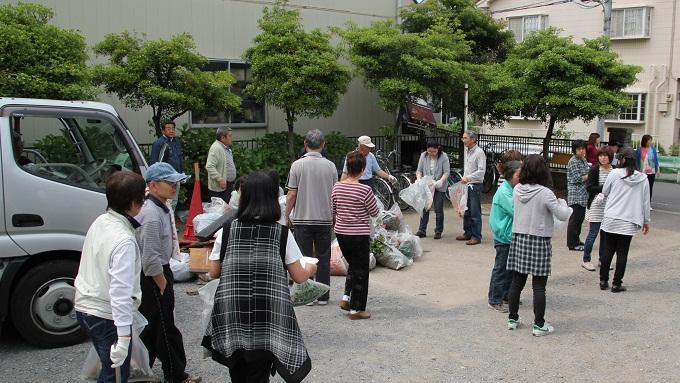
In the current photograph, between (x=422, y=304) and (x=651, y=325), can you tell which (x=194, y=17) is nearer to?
(x=422, y=304)

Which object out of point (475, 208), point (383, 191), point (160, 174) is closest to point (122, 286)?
point (160, 174)

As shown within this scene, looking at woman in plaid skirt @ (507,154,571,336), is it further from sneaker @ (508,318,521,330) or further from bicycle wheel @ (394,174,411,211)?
bicycle wheel @ (394,174,411,211)

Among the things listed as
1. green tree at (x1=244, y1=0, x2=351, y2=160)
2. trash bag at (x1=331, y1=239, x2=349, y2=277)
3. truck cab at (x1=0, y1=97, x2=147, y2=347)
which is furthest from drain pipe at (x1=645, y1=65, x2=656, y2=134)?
truck cab at (x1=0, y1=97, x2=147, y2=347)

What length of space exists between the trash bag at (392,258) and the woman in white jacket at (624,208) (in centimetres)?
246

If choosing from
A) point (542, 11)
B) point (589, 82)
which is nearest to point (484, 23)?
point (589, 82)

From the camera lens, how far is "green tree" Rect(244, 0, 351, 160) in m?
11.3

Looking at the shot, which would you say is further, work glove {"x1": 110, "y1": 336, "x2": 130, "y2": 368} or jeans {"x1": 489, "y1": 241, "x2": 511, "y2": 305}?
jeans {"x1": 489, "y1": 241, "x2": 511, "y2": 305}

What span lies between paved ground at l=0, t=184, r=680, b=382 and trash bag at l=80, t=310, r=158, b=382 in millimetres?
711

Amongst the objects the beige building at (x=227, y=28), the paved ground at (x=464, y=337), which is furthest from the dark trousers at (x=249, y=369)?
the beige building at (x=227, y=28)

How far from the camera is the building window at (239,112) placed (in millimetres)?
12523

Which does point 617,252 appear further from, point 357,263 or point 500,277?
point 357,263

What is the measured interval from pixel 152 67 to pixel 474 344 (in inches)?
266

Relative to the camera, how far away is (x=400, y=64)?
41.8ft

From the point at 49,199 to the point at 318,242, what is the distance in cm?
248
